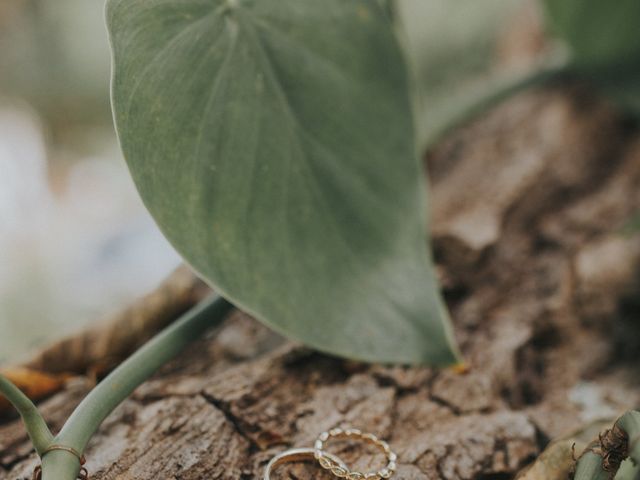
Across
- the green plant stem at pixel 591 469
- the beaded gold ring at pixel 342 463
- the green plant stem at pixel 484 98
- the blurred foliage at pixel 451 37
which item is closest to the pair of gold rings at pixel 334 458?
the beaded gold ring at pixel 342 463

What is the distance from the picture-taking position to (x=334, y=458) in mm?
376

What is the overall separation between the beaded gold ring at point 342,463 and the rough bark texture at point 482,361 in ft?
0.03

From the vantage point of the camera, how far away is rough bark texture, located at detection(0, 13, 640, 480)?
39cm

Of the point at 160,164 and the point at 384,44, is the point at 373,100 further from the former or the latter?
the point at 160,164

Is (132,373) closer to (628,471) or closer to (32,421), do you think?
(32,421)

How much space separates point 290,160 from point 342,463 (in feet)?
0.68

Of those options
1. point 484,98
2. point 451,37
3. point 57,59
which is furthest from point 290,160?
point 57,59

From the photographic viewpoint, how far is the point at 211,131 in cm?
39

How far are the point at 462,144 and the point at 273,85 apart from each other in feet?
1.28

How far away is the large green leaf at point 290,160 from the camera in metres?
0.36

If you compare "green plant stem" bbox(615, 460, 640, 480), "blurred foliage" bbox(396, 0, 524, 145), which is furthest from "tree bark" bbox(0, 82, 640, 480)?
"blurred foliage" bbox(396, 0, 524, 145)

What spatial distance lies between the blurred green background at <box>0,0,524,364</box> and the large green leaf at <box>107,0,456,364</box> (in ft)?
0.84

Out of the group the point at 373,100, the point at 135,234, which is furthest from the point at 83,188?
the point at 373,100

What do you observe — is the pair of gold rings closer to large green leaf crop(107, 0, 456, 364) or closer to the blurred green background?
large green leaf crop(107, 0, 456, 364)
